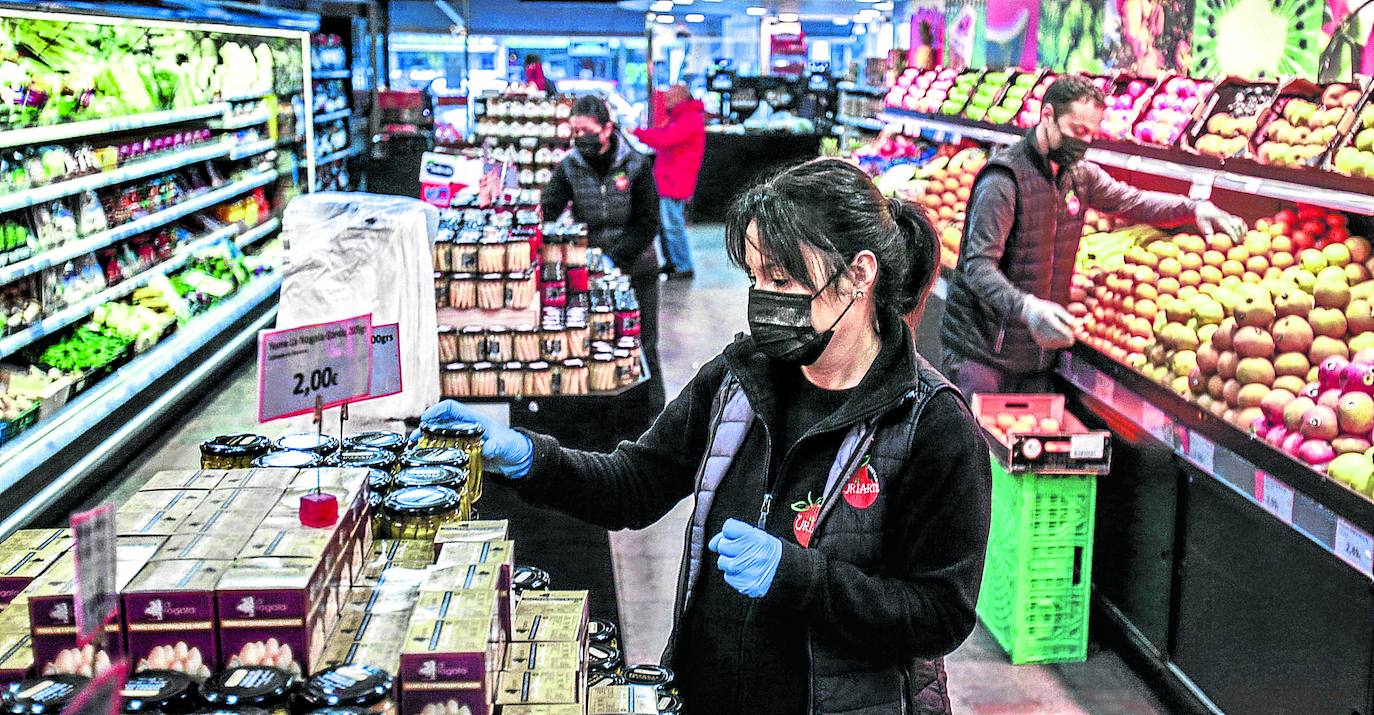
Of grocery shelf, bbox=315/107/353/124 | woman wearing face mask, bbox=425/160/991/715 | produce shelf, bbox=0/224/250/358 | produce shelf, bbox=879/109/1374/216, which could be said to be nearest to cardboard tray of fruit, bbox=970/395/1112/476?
produce shelf, bbox=879/109/1374/216

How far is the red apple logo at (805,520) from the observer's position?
6.32 ft

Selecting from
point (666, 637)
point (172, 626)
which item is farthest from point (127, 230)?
point (172, 626)

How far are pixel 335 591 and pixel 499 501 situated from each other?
229 centimetres

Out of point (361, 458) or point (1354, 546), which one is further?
point (1354, 546)

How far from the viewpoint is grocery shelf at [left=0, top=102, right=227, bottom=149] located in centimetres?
538

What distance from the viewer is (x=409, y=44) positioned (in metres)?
22.0

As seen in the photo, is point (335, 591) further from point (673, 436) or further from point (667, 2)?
point (667, 2)

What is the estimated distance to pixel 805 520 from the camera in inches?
76.4

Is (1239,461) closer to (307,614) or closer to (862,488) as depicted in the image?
(862,488)

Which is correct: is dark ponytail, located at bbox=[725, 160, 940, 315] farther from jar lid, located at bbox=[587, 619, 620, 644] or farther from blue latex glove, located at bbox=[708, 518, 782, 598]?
jar lid, located at bbox=[587, 619, 620, 644]

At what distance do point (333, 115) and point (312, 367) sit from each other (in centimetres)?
1058

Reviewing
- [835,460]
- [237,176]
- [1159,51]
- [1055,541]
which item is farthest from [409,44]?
[835,460]

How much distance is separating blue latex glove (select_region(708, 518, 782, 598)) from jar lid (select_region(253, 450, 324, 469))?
82cm

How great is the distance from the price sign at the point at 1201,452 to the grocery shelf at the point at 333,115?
31.7 feet
